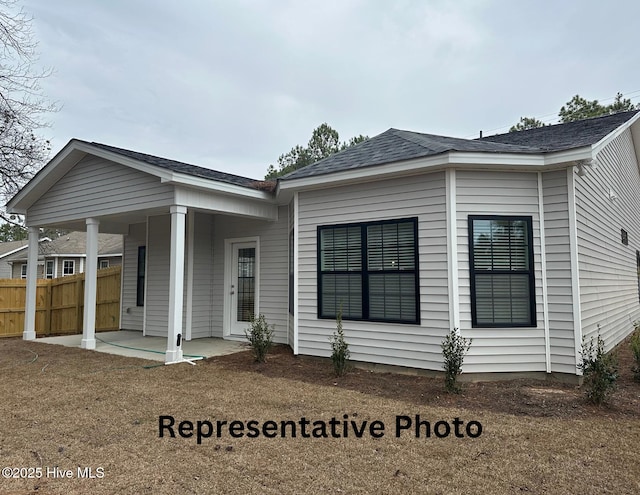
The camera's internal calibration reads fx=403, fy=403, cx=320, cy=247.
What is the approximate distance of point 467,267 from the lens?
526 centimetres

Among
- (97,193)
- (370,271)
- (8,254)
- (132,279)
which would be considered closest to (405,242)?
(370,271)

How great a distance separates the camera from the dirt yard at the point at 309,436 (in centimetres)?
269

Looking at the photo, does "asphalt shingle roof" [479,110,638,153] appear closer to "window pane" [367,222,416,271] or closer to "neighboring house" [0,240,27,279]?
"window pane" [367,222,416,271]

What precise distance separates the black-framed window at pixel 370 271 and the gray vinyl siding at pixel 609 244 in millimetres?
2195

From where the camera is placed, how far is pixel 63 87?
446 inches

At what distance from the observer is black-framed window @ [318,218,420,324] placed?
18.4ft

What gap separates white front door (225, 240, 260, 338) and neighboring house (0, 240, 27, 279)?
58.9 feet

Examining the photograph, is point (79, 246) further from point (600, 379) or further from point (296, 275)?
point (600, 379)

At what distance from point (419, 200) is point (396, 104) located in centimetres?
1737

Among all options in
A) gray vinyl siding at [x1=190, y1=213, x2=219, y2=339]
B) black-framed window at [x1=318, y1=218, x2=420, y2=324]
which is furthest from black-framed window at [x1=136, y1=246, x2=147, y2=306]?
black-framed window at [x1=318, y1=218, x2=420, y2=324]

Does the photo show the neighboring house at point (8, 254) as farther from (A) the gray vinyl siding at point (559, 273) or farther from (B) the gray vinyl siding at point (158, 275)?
(A) the gray vinyl siding at point (559, 273)

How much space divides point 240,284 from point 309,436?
5.48 meters

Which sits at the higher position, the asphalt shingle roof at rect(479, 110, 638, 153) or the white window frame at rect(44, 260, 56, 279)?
the asphalt shingle roof at rect(479, 110, 638, 153)

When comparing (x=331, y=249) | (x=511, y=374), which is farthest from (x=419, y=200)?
(x=511, y=374)
